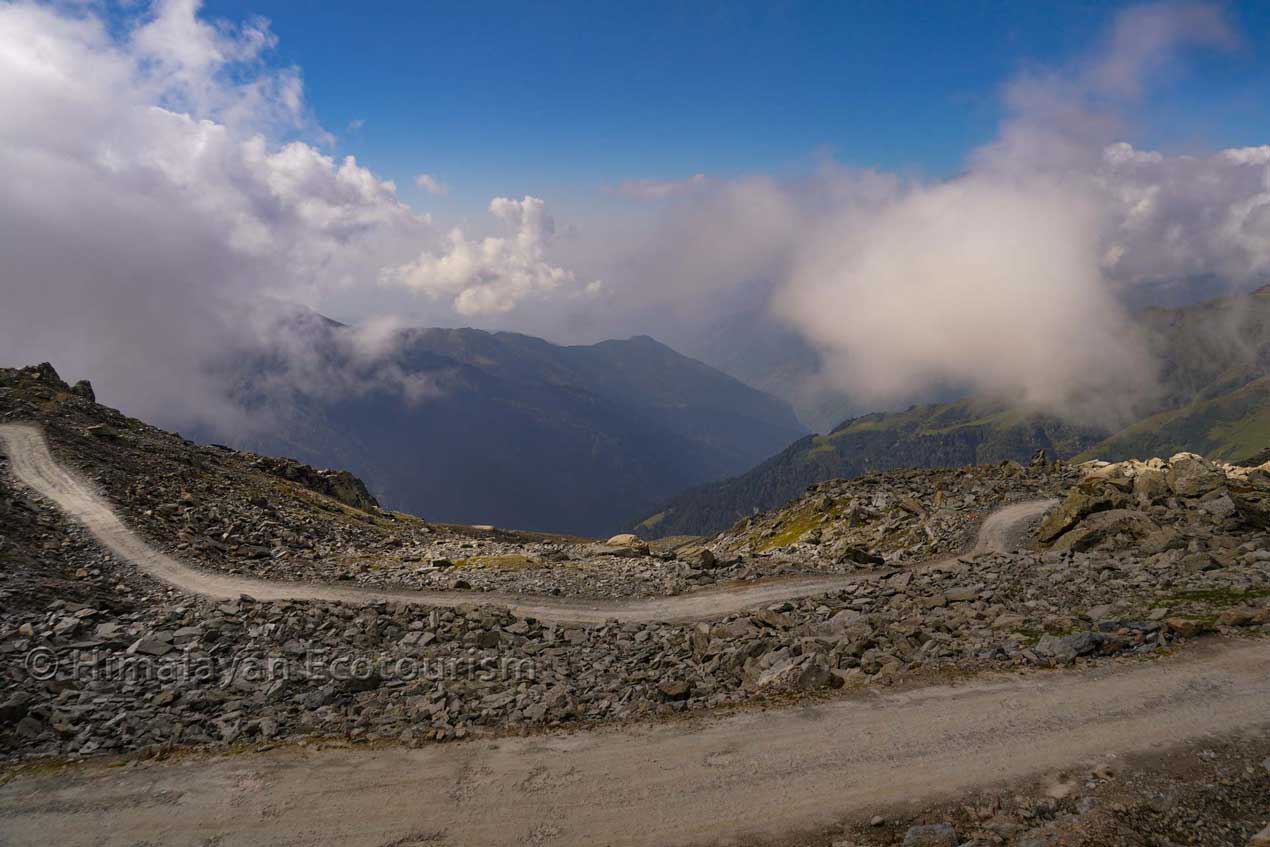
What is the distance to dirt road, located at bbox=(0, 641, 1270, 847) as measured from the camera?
17.1 metres

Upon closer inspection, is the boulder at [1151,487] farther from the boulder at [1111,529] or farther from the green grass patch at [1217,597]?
the green grass patch at [1217,597]

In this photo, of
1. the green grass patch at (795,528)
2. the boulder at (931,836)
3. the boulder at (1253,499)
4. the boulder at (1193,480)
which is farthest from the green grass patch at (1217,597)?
the green grass patch at (795,528)

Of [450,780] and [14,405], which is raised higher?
[14,405]

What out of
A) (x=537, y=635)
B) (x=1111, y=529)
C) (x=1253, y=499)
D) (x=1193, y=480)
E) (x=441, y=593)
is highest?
(x=1193, y=480)

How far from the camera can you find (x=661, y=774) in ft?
62.3

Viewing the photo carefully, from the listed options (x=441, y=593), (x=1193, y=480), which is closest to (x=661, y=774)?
(x=441, y=593)

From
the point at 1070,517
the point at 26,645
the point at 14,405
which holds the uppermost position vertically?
the point at 14,405

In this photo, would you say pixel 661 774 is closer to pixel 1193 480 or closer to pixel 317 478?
pixel 1193 480

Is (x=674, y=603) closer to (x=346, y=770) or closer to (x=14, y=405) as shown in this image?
(x=346, y=770)

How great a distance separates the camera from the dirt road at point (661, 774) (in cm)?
1709

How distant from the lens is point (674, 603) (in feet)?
131

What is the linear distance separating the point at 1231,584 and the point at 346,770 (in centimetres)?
3722

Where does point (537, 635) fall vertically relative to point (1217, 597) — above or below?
below

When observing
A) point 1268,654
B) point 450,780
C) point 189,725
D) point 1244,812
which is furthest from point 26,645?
point 1268,654
